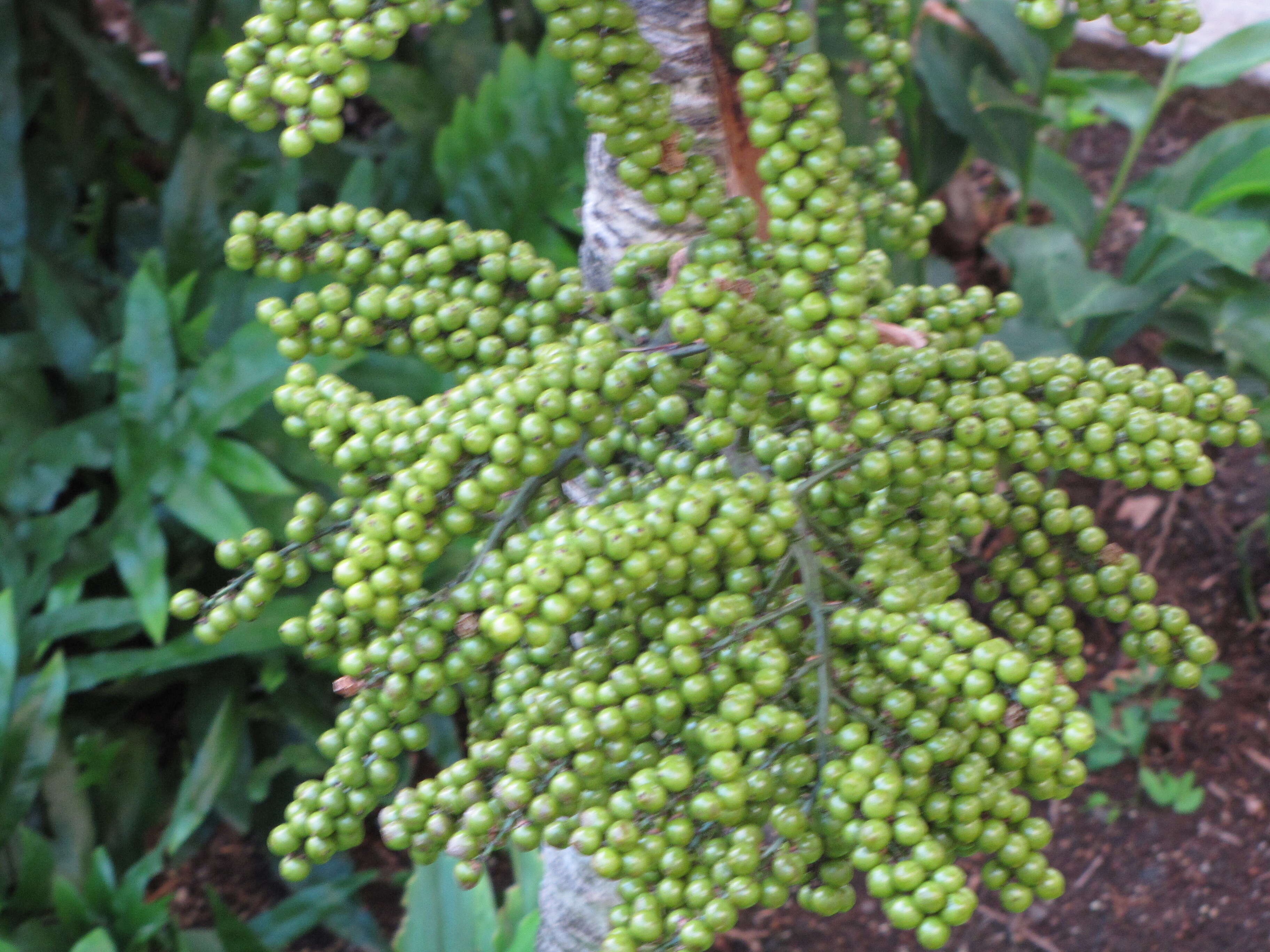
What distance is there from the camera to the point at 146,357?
5.67 ft

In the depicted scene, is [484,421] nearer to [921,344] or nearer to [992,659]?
[992,659]

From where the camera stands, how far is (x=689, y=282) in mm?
624

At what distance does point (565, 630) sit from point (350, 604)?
0.14 meters

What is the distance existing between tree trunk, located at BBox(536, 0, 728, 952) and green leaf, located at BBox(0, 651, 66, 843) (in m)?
0.80

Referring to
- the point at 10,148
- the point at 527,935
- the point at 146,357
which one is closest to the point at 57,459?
the point at 146,357

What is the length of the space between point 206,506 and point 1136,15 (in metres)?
1.37

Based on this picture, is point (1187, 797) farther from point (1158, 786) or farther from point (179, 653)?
point (179, 653)

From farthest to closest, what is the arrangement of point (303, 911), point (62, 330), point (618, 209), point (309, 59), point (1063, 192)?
point (1063, 192)
point (62, 330)
point (303, 911)
point (618, 209)
point (309, 59)

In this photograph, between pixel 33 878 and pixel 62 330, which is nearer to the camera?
pixel 33 878

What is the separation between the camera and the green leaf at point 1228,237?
61.8 inches

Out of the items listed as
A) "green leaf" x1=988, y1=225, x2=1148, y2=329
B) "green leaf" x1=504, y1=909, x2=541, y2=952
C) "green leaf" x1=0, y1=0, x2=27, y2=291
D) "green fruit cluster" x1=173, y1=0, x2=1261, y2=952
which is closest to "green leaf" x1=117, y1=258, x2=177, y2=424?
"green leaf" x1=0, y1=0, x2=27, y2=291

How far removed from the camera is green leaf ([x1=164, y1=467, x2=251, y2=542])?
159 cm

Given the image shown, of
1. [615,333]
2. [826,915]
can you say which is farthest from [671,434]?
[826,915]

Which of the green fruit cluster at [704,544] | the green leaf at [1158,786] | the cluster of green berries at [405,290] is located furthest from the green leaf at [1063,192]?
the cluster of green berries at [405,290]
